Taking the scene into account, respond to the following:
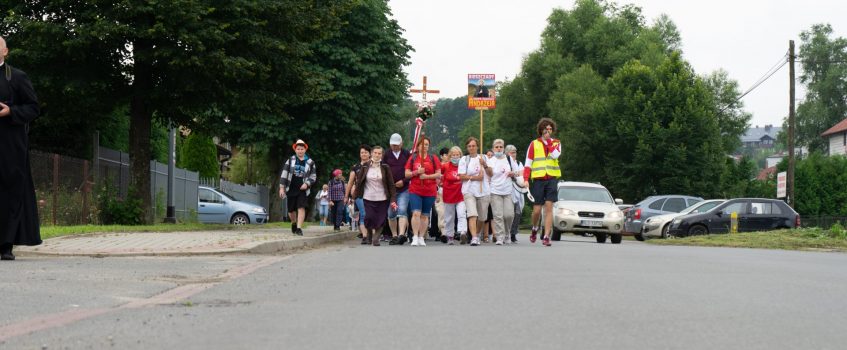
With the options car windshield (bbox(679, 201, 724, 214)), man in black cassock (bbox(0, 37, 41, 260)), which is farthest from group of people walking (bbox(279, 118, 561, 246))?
car windshield (bbox(679, 201, 724, 214))

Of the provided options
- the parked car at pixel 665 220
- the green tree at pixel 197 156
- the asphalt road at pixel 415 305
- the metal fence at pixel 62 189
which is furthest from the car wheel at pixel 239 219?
the asphalt road at pixel 415 305

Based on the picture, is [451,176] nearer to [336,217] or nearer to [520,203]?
[520,203]

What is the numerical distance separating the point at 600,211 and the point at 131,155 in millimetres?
10229

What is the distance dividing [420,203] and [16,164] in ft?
27.8

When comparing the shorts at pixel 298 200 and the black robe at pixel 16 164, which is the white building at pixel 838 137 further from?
the black robe at pixel 16 164

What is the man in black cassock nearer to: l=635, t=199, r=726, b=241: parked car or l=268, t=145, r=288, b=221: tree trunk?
l=635, t=199, r=726, b=241: parked car

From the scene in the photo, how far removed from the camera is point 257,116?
25.3 m

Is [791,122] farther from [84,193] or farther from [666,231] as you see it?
[84,193]

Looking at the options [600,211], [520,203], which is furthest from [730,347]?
[600,211]

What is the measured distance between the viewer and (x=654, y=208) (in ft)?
114

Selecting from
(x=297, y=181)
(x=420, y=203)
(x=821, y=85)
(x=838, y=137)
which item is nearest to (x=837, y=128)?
(x=838, y=137)

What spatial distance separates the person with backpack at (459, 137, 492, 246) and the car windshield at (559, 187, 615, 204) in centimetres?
741

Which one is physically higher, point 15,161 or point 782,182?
point 782,182

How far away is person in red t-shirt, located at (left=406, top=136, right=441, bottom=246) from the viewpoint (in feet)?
60.1
